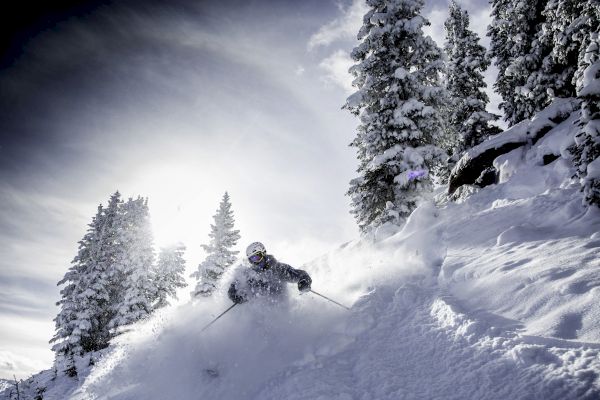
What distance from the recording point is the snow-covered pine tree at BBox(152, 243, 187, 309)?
97.3 feet

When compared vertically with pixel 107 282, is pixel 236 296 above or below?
below

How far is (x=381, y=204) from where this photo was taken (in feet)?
53.1

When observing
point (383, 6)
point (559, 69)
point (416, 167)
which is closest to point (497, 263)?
point (416, 167)

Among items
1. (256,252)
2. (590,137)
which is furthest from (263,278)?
(590,137)

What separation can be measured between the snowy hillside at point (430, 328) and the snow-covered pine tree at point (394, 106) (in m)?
5.48

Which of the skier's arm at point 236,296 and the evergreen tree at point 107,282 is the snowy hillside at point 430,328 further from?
the evergreen tree at point 107,282

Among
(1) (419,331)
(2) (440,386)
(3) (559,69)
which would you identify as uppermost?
(3) (559,69)

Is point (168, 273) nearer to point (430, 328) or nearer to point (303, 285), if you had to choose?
point (303, 285)

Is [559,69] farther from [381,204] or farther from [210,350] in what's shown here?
[210,350]

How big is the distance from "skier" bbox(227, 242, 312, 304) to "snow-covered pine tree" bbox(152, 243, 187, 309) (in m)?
24.4

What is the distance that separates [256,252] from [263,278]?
659 mm

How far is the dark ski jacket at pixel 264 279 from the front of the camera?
757 cm

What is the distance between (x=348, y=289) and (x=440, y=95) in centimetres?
1166

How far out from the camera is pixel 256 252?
8086mm
